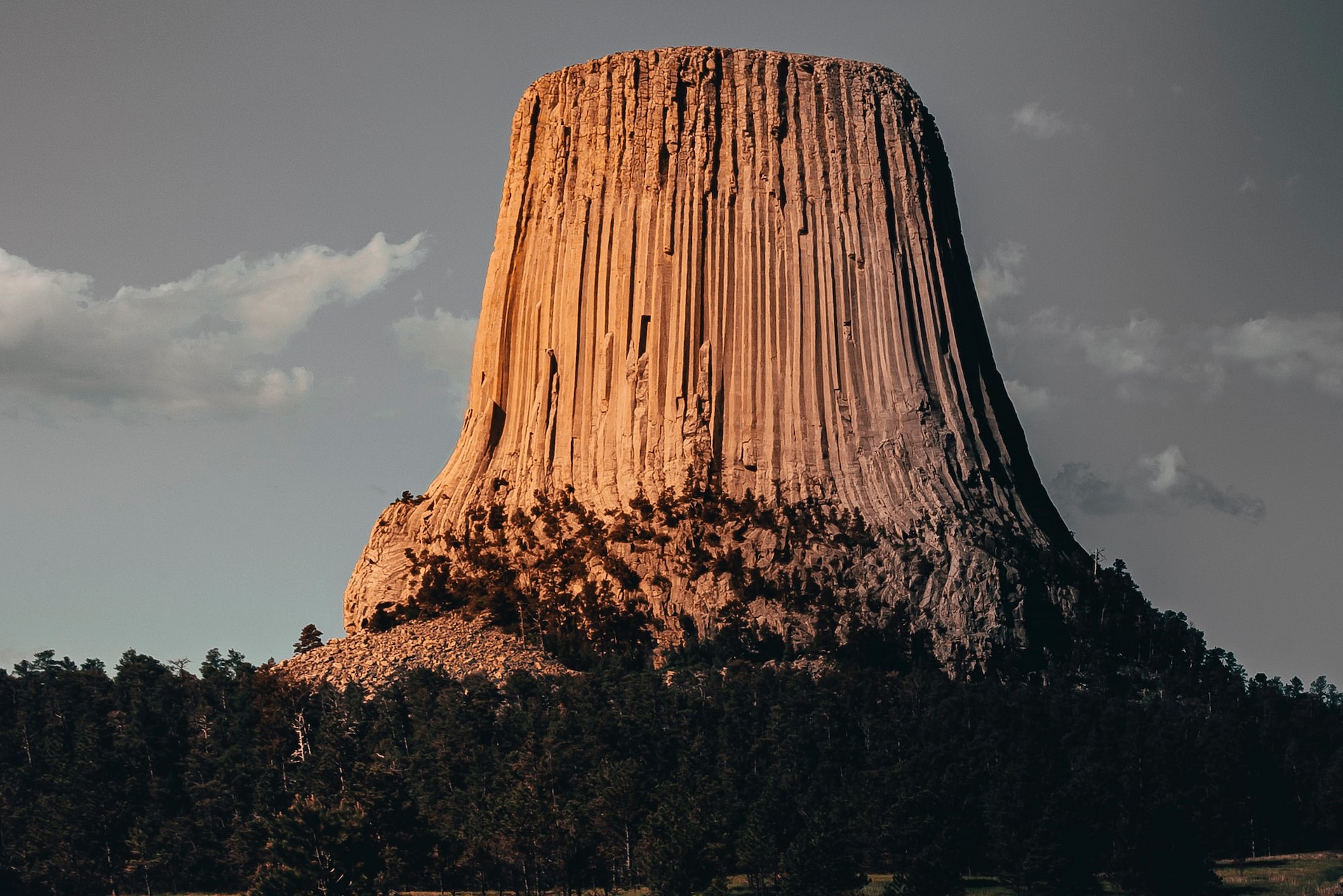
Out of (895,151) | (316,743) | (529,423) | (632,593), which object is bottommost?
(316,743)

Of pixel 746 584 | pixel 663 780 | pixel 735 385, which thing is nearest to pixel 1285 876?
pixel 663 780

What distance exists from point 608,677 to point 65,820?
605 inches

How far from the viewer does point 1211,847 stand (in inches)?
2226

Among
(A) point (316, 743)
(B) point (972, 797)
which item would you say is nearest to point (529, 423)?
(A) point (316, 743)

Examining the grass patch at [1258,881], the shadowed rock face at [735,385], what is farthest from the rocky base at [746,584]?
the grass patch at [1258,881]

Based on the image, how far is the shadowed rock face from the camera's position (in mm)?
65062

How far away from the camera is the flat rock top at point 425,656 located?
62.5 meters

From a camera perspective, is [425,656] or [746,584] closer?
[425,656]

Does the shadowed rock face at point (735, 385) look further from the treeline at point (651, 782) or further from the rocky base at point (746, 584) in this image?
the treeline at point (651, 782)

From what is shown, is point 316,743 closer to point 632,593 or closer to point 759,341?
point 632,593

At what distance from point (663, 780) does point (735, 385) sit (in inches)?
716

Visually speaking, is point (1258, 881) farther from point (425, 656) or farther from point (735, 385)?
point (425, 656)

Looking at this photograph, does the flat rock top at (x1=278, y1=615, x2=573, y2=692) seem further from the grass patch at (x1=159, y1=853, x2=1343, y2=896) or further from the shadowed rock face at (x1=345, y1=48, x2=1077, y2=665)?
the grass patch at (x1=159, y1=853, x2=1343, y2=896)

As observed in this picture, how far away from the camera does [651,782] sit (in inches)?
2084
